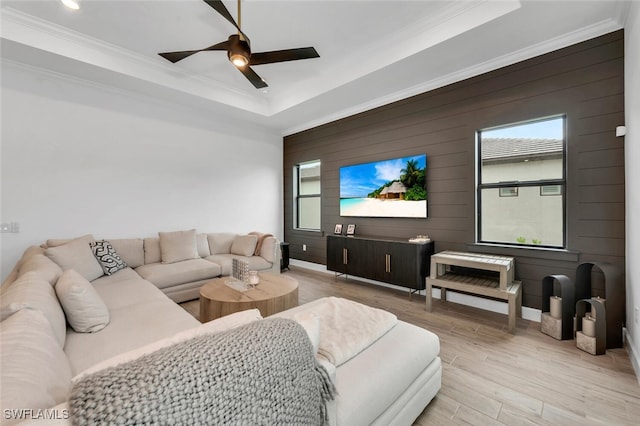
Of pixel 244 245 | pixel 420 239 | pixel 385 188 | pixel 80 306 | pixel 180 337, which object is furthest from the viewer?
pixel 244 245

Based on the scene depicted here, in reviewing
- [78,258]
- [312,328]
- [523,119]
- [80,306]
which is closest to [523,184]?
[523,119]

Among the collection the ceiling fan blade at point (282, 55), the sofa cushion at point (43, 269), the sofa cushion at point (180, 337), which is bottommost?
the sofa cushion at point (180, 337)

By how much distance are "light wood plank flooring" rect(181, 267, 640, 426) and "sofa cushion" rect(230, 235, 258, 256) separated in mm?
2666

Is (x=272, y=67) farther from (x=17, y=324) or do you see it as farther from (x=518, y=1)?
(x=17, y=324)

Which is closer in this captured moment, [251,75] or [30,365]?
[30,365]

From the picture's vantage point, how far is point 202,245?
4.45m

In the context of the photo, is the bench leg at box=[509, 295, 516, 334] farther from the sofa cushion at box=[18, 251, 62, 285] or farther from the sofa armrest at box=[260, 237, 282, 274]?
the sofa cushion at box=[18, 251, 62, 285]

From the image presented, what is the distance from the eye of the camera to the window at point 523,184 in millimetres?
2910

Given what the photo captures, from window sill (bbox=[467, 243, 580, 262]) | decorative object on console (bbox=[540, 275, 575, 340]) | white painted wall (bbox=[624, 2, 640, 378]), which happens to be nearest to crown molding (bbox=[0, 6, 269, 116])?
window sill (bbox=[467, 243, 580, 262])

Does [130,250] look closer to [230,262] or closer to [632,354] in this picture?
[230,262]

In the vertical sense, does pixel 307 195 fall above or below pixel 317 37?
below

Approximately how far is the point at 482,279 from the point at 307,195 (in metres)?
3.56

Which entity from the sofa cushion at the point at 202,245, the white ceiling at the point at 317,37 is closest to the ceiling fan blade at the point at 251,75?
the white ceiling at the point at 317,37

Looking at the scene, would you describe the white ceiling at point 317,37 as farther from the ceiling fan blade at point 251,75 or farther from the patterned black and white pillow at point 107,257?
the patterned black and white pillow at point 107,257
